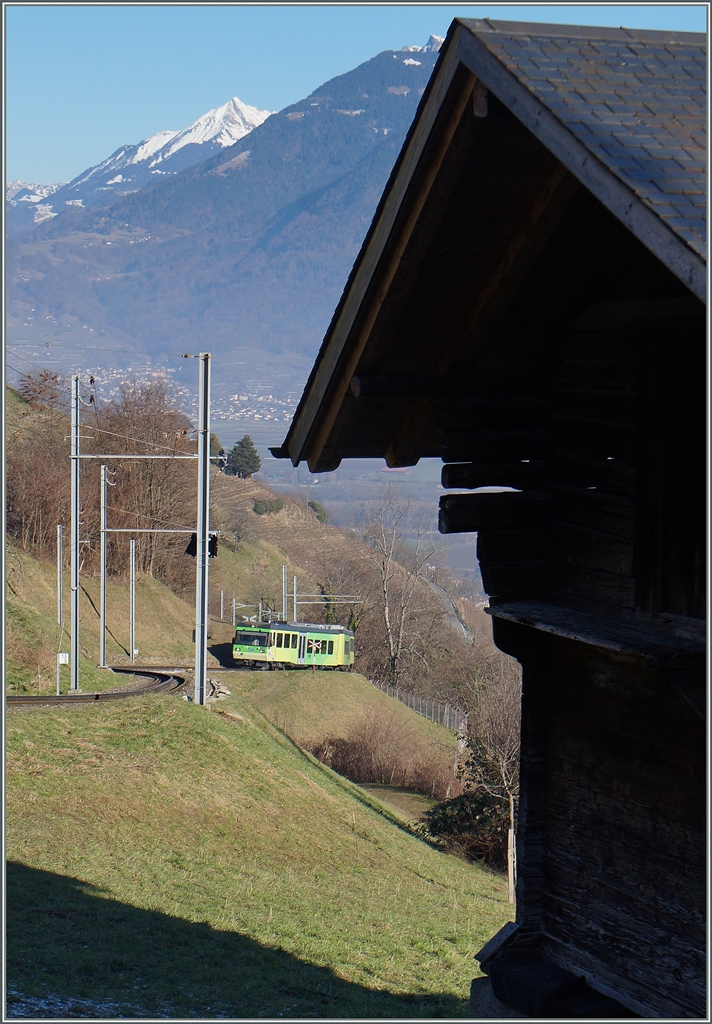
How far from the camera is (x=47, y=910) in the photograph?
12805mm

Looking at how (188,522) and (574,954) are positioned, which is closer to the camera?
(574,954)

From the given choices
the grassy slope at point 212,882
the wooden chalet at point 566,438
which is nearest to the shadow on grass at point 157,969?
the grassy slope at point 212,882

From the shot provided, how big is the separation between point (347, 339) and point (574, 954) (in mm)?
3777

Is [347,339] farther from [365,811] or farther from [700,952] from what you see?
[365,811]

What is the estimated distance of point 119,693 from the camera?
2945 cm

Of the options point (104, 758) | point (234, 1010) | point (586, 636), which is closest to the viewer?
point (586, 636)

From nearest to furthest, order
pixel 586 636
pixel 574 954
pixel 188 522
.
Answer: pixel 586 636, pixel 574 954, pixel 188 522

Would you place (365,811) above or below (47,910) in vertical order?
below

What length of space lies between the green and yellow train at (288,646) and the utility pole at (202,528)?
Answer: 85.7ft

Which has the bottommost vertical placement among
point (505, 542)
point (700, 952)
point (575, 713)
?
point (700, 952)

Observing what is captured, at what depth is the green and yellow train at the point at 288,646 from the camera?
169 feet

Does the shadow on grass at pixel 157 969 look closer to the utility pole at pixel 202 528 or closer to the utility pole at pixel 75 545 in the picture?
the utility pole at pixel 202 528

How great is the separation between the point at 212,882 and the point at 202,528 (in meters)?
10.1

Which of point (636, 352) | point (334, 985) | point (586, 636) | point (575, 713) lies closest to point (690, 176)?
point (636, 352)
